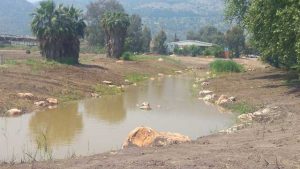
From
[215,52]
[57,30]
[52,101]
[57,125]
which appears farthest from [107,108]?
[215,52]

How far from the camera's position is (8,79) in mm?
37469

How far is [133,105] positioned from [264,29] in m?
10.9

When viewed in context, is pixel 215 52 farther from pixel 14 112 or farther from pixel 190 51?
pixel 14 112

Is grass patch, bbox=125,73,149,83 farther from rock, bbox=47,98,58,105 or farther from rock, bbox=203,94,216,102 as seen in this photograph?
rock, bbox=47,98,58,105

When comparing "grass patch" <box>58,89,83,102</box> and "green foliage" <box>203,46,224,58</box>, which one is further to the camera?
"green foliage" <box>203,46,224,58</box>

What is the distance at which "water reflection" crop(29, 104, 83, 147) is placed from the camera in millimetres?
21797

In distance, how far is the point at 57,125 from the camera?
25344mm

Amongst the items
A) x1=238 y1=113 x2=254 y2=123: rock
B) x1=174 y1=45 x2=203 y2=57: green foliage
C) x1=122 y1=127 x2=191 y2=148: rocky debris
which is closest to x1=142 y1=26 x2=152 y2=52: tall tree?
x1=174 y1=45 x2=203 y2=57: green foliage

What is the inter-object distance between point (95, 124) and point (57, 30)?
30199mm

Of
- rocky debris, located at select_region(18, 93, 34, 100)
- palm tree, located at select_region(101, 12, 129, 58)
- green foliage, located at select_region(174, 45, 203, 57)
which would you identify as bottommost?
green foliage, located at select_region(174, 45, 203, 57)

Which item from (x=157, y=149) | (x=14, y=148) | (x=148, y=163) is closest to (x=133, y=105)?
(x=14, y=148)

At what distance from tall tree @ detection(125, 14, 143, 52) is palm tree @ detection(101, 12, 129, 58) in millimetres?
21188

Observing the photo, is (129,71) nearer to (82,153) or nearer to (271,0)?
(271,0)

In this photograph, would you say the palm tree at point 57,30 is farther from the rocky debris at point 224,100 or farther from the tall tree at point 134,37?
the tall tree at point 134,37
